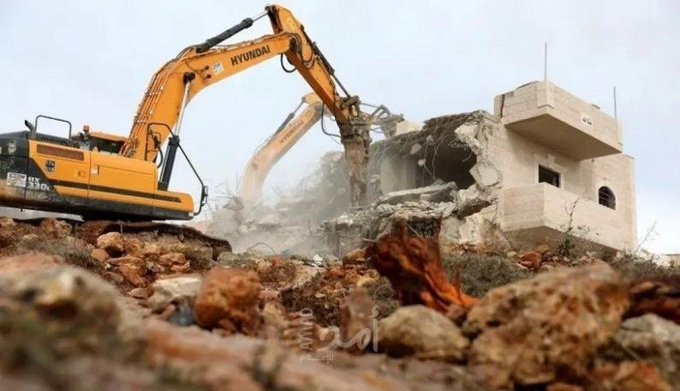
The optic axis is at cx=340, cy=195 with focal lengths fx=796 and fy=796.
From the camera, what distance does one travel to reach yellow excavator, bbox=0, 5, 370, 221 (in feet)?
41.2

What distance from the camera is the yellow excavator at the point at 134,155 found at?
495 inches

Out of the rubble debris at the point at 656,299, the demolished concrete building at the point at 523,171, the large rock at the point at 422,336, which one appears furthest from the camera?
the demolished concrete building at the point at 523,171

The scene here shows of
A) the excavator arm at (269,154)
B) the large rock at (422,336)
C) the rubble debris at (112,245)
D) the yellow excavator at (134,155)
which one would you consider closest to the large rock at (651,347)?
the large rock at (422,336)

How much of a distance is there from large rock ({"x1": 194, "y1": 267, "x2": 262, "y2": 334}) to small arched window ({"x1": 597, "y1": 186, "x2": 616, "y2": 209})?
20001 mm

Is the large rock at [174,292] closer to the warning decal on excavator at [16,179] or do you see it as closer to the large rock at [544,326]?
the large rock at [544,326]

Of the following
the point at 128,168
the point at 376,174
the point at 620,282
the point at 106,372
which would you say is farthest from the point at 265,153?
the point at 106,372

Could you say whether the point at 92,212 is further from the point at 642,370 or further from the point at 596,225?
the point at 596,225

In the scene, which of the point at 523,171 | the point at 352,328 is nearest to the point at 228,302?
the point at 352,328

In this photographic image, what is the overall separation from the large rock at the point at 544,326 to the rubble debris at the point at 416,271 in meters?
0.60

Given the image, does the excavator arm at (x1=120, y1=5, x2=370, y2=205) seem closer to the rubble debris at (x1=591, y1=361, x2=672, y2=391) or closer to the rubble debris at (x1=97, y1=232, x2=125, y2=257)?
the rubble debris at (x1=97, y1=232, x2=125, y2=257)

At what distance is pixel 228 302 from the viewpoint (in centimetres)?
509

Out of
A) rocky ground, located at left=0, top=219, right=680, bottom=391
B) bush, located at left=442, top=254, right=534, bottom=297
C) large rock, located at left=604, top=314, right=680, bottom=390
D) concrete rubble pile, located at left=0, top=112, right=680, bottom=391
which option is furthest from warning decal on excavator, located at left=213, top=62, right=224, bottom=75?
large rock, located at left=604, top=314, right=680, bottom=390

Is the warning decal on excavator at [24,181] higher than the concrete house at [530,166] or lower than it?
lower

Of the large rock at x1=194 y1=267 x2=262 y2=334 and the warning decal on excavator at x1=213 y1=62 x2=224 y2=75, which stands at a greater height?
the warning decal on excavator at x1=213 y1=62 x2=224 y2=75
